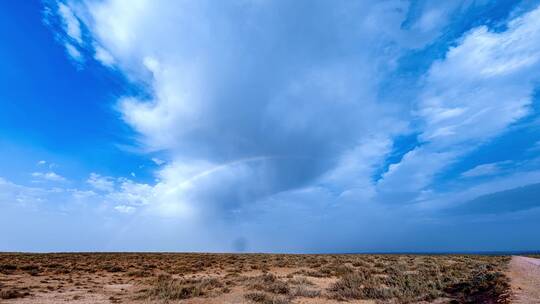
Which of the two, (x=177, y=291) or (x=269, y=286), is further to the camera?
(x=269, y=286)

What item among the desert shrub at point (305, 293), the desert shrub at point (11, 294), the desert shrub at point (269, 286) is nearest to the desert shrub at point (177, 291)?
the desert shrub at point (269, 286)

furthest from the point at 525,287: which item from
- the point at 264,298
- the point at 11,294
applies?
the point at 11,294

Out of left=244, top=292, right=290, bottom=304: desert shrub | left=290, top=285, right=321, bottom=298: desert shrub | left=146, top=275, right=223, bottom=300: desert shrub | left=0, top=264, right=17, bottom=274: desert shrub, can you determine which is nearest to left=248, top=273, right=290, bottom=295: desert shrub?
left=290, top=285, right=321, bottom=298: desert shrub

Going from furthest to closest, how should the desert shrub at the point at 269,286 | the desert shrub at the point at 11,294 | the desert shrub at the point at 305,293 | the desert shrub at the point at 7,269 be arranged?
the desert shrub at the point at 7,269 < the desert shrub at the point at 269,286 < the desert shrub at the point at 305,293 < the desert shrub at the point at 11,294

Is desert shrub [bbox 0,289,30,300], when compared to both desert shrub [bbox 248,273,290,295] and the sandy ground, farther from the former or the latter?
the sandy ground

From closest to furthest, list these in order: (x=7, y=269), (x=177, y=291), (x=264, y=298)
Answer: (x=264, y=298), (x=177, y=291), (x=7, y=269)

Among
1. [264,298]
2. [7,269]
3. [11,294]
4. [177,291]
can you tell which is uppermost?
[7,269]

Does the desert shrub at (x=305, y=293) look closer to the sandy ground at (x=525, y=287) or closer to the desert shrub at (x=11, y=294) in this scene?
the sandy ground at (x=525, y=287)

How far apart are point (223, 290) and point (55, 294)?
969cm

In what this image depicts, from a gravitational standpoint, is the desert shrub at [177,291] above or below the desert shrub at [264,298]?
above

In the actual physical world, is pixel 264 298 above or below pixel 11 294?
below

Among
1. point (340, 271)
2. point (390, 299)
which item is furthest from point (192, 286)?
point (340, 271)

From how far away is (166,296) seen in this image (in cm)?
1773

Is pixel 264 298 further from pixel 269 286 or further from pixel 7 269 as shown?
pixel 7 269
